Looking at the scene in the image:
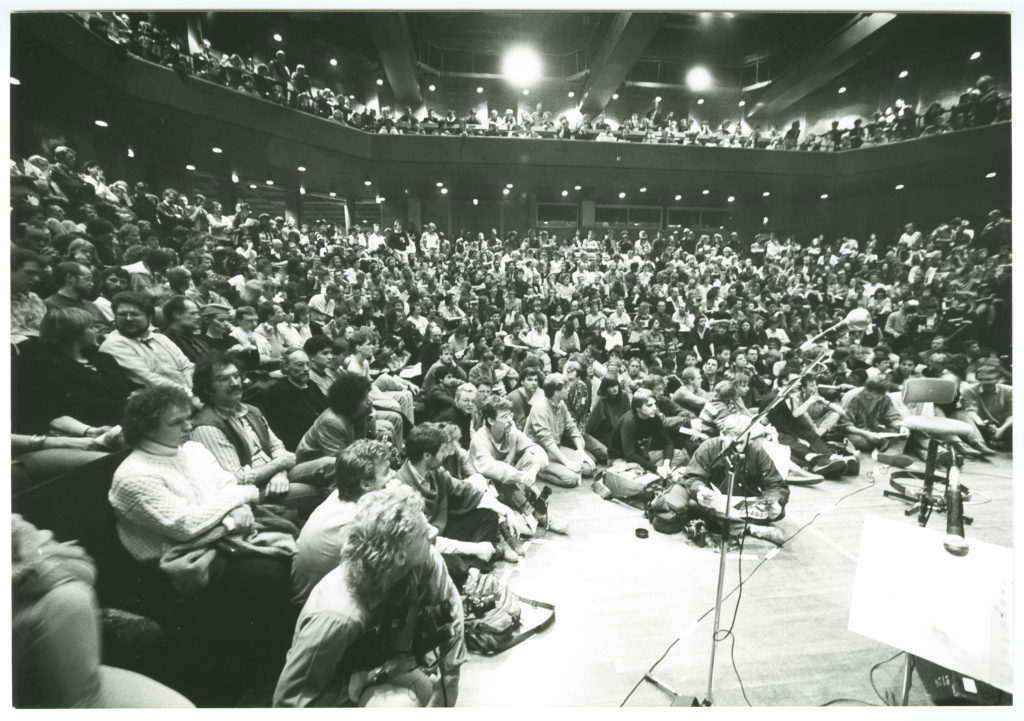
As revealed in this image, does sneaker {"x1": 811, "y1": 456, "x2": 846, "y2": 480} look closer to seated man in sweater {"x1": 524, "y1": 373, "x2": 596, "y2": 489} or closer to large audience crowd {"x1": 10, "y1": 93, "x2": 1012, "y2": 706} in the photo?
large audience crowd {"x1": 10, "y1": 93, "x2": 1012, "y2": 706}

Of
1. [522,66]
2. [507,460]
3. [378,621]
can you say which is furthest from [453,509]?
[522,66]

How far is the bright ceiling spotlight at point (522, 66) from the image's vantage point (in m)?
2.15

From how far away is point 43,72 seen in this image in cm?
178

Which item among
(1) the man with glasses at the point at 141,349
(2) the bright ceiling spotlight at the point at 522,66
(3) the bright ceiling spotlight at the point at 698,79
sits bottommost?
(1) the man with glasses at the point at 141,349

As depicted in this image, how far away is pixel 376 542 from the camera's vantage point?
1.48 m

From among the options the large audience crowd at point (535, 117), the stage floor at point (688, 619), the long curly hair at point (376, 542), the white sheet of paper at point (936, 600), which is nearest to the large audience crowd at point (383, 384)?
the long curly hair at point (376, 542)

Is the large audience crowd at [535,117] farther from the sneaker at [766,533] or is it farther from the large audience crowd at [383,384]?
the sneaker at [766,533]

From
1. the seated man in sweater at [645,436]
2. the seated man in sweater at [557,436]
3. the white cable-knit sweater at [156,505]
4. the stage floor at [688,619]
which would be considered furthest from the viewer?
the seated man in sweater at [645,436]

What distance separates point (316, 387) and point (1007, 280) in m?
3.22

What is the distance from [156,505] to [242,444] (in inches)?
22.8

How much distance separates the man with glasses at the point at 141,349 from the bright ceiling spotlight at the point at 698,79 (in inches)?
115

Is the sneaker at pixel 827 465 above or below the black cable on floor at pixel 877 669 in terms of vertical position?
above

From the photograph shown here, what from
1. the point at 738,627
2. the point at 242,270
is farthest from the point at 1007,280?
the point at 242,270

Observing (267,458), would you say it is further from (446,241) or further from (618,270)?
(618,270)
